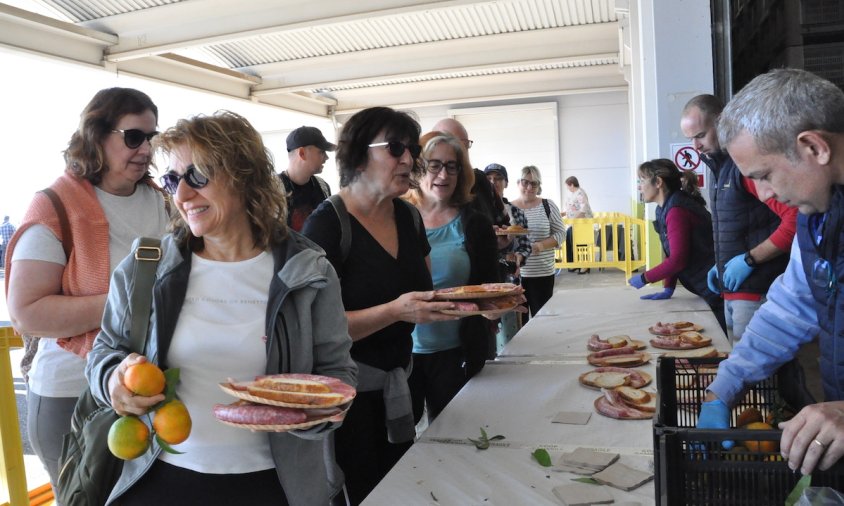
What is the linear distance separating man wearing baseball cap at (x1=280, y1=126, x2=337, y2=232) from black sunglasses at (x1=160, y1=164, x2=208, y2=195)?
2.96 m

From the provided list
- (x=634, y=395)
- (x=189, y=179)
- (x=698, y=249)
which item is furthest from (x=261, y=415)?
(x=698, y=249)

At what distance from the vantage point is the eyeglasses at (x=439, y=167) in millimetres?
3268

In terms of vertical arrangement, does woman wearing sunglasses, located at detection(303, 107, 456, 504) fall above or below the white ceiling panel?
below

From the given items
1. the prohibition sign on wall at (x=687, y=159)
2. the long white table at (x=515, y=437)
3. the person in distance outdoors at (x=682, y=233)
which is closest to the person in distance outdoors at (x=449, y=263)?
the long white table at (x=515, y=437)

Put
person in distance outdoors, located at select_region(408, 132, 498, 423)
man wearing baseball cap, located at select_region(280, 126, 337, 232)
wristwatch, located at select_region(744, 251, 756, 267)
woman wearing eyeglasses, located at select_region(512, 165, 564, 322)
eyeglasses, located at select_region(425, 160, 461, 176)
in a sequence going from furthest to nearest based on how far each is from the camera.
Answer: woman wearing eyeglasses, located at select_region(512, 165, 564, 322) → man wearing baseball cap, located at select_region(280, 126, 337, 232) → wristwatch, located at select_region(744, 251, 756, 267) → eyeglasses, located at select_region(425, 160, 461, 176) → person in distance outdoors, located at select_region(408, 132, 498, 423)

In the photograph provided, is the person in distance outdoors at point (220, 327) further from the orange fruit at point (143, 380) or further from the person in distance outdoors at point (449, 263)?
the person in distance outdoors at point (449, 263)

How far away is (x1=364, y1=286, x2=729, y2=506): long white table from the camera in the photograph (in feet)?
5.75

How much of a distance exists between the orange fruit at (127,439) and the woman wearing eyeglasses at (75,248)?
707mm

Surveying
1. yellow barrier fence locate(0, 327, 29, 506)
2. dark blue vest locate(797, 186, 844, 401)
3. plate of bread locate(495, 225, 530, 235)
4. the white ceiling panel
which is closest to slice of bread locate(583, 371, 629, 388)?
dark blue vest locate(797, 186, 844, 401)

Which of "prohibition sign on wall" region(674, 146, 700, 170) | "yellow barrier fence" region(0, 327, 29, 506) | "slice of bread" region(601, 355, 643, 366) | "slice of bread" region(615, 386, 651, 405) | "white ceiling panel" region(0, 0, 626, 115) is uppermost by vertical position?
"white ceiling panel" region(0, 0, 626, 115)

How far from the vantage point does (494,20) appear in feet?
40.2

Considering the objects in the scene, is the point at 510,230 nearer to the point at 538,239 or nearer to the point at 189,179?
the point at 538,239

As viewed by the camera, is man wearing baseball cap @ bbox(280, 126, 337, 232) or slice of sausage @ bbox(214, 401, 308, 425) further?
man wearing baseball cap @ bbox(280, 126, 337, 232)

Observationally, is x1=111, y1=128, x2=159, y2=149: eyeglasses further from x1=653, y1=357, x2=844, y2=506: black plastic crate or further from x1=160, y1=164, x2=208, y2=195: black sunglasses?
x1=653, y1=357, x2=844, y2=506: black plastic crate
